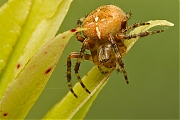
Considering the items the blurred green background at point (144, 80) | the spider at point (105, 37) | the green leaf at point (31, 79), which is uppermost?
the green leaf at point (31, 79)

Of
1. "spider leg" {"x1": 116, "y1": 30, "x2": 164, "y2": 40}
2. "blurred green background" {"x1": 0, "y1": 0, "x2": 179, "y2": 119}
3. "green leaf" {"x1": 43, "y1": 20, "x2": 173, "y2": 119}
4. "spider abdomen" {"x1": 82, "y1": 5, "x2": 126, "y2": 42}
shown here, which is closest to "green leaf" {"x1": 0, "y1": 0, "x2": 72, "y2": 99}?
"green leaf" {"x1": 43, "y1": 20, "x2": 173, "y2": 119}

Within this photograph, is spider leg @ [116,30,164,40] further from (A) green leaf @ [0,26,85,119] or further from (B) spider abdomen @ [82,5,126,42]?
(A) green leaf @ [0,26,85,119]

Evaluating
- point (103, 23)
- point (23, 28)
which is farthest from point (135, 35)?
point (23, 28)

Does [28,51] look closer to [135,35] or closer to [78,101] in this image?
[78,101]

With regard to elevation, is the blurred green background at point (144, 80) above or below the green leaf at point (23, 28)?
below

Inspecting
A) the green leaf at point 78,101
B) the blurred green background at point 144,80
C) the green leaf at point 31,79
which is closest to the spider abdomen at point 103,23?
the green leaf at point 78,101

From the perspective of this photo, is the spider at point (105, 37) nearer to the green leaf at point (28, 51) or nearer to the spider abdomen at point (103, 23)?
the spider abdomen at point (103, 23)
